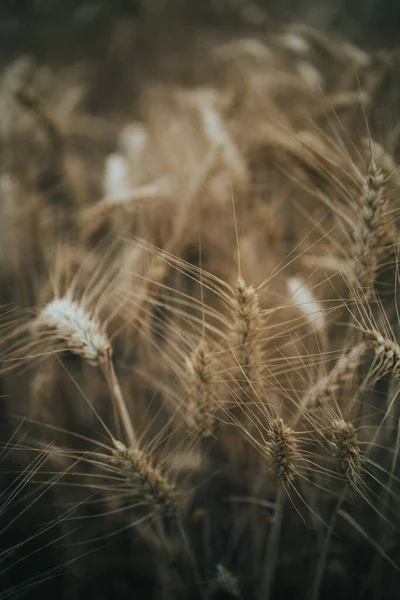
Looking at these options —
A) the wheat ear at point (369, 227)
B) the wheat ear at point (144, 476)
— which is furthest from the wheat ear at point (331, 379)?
the wheat ear at point (144, 476)

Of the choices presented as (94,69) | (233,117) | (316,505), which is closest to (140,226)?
(233,117)

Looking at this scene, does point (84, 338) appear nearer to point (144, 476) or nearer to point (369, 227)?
point (144, 476)

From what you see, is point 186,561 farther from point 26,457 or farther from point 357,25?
point 357,25

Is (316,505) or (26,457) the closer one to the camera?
(316,505)

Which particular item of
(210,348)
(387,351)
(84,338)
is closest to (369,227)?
(387,351)

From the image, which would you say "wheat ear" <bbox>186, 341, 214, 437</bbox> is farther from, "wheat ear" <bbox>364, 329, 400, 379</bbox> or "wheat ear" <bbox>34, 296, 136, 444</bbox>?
"wheat ear" <bbox>364, 329, 400, 379</bbox>

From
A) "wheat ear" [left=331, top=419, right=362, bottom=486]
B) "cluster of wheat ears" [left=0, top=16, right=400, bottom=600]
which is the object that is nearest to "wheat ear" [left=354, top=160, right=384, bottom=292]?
"cluster of wheat ears" [left=0, top=16, right=400, bottom=600]

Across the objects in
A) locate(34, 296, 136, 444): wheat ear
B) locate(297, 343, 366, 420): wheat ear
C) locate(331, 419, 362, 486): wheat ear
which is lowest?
locate(331, 419, 362, 486): wheat ear

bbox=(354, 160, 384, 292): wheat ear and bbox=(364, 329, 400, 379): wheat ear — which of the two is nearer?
bbox=(364, 329, 400, 379): wheat ear
